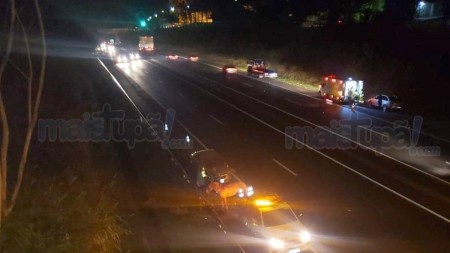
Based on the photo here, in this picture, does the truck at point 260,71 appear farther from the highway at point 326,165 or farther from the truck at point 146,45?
the truck at point 146,45

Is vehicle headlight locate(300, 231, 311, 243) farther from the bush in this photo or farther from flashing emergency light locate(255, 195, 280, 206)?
the bush

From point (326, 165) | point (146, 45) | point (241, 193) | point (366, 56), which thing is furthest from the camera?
point (146, 45)

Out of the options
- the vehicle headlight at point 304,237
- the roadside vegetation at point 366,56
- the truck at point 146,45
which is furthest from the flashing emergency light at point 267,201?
the truck at point 146,45

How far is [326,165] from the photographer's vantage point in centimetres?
2011

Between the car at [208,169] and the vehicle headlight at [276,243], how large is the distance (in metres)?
3.45

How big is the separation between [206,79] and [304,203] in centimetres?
3604

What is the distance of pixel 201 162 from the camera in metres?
15.9

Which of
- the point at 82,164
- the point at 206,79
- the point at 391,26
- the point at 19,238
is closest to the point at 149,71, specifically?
the point at 206,79

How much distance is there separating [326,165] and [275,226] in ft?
30.4

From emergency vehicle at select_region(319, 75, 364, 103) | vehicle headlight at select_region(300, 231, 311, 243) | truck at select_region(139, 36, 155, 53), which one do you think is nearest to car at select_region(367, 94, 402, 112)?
emergency vehicle at select_region(319, 75, 364, 103)

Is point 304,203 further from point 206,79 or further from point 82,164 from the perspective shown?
point 206,79

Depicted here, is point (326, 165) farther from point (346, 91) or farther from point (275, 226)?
point (346, 91)

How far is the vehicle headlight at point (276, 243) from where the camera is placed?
431 inches

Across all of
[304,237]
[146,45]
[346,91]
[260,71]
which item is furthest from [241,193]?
[146,45]
